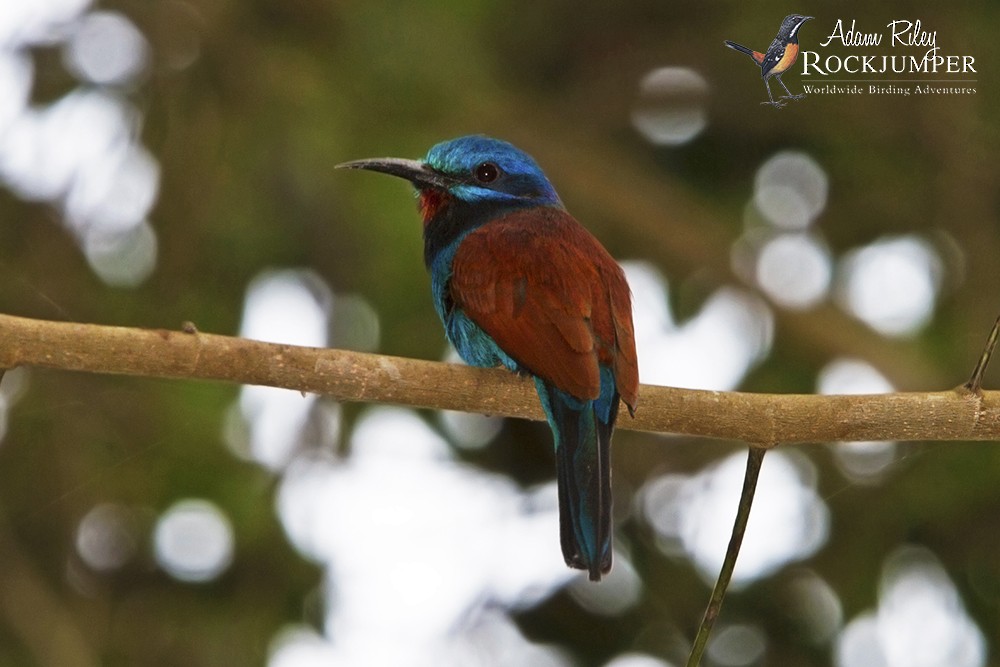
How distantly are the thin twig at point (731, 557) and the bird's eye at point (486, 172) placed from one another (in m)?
1.85

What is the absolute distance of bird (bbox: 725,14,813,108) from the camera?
5594mm

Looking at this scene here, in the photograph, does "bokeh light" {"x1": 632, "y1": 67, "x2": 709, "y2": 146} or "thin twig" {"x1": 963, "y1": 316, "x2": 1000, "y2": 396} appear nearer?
"thin twig" {"x1": 963, "y1": 316, "x2": 1000, "y2": 396}

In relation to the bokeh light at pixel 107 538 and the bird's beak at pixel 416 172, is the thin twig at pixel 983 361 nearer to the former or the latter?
the bird's beak at pixel 416 172

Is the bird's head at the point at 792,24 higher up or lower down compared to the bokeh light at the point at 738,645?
higher up

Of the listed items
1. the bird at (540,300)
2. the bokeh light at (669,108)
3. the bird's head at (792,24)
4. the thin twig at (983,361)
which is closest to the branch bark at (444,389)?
the thin twig at (983,361)

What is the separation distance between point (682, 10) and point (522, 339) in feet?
10.2

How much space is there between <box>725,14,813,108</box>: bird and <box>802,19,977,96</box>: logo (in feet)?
0.25

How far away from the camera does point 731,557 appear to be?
9.45 feet

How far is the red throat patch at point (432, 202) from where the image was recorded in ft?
15.2

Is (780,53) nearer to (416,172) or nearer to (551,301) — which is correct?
(416,172)

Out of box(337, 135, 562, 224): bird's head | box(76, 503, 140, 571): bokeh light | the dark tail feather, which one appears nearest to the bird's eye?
box(337, 135, 562, 224): bird's head

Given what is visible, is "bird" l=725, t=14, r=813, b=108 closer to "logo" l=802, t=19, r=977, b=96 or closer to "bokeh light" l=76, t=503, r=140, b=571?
"logo" l=802, t=19, r=977, b=96

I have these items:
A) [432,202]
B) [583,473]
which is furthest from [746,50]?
[583,473]

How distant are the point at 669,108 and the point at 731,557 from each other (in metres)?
3.73
